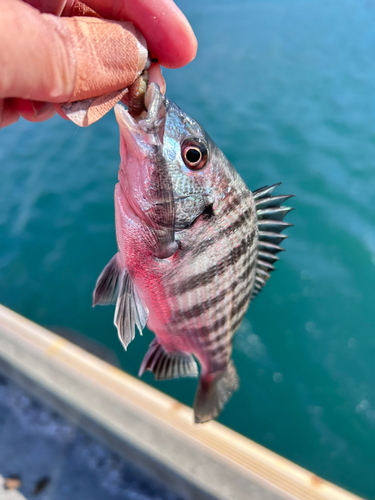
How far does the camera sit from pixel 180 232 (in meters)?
1.20

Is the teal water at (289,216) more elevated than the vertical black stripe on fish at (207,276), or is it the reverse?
the vertical black stripe on fish at (207,276)

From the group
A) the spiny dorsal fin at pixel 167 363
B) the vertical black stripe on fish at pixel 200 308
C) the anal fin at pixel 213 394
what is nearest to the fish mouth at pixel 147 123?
the vertical black stripe on fish at pixel 200 308

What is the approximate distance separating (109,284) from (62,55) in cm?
82

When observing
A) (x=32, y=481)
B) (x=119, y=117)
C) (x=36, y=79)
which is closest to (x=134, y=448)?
(x=32, y=481)

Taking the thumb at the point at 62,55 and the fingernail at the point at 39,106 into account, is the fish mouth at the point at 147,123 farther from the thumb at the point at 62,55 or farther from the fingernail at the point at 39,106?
the fingernail at the point at 39,106

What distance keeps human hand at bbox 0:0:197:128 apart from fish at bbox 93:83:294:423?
197 mm

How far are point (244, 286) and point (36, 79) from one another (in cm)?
105

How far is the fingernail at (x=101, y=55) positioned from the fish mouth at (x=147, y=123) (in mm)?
77

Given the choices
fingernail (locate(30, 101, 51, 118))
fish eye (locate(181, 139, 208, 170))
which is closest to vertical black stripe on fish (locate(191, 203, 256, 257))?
fish eye (locate(181, 139, 208, 170))

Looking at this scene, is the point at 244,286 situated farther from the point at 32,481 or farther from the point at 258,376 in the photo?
the point at 32,481

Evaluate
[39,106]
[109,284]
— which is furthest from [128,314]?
[39,106]

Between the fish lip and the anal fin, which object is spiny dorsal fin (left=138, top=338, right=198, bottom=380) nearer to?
the anal fin

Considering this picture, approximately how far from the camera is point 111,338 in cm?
271

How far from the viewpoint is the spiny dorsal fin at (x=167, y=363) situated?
154 cm
